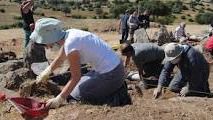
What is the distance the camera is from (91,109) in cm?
753

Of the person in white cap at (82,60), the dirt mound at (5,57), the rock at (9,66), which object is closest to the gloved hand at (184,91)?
the person in white cap at (82,60)

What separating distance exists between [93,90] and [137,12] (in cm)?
1770

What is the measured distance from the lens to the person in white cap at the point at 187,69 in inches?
373

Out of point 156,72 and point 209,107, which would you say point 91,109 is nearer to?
point 209,107

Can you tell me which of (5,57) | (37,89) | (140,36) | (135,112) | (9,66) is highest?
(135,112)

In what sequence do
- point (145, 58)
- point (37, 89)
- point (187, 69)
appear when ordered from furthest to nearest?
point (145, 58), point (187, 69), point (37, 89)

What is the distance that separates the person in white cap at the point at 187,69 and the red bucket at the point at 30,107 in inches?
122

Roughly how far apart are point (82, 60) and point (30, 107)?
0.84 meters

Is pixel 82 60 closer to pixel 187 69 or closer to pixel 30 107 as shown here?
pixel 30 107

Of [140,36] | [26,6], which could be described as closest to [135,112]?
[26,6]

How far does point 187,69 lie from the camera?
9.77 m

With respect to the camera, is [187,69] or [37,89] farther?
[187,69]

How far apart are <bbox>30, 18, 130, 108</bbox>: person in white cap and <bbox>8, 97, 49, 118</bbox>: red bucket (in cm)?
12

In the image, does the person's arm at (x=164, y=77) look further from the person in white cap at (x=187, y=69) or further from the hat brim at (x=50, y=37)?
the hat brim at (x=50, y=37)
